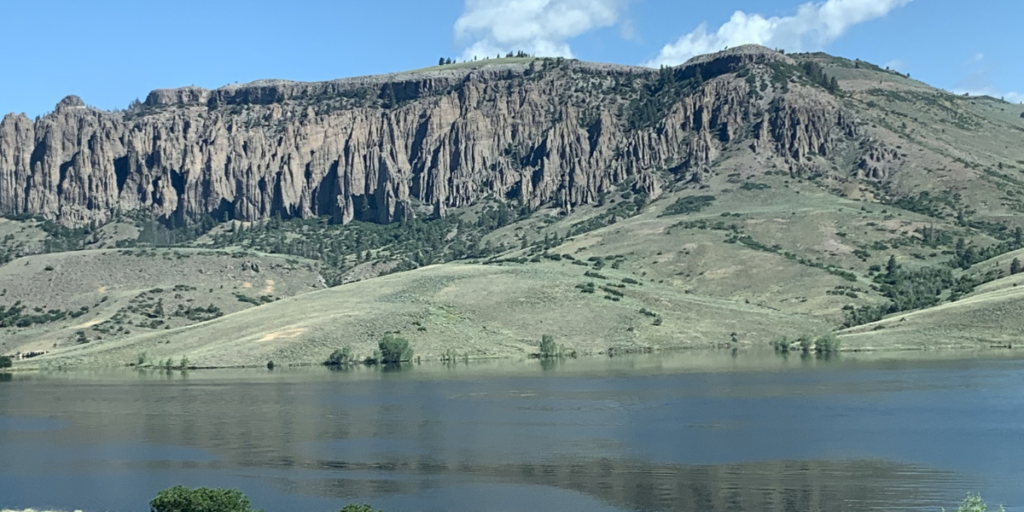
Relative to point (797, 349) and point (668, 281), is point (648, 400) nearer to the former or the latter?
point (797, 349)

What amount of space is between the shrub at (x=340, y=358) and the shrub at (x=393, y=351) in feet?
13.9

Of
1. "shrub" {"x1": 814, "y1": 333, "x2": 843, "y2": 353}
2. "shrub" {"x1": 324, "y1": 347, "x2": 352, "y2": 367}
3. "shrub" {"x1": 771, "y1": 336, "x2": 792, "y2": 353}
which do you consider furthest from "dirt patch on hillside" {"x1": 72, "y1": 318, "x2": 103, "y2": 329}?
"shrub" {"x1": 814, "y1": 333, "x2": 843, "y2": 353}

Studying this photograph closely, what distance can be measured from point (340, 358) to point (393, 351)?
6.74 metres

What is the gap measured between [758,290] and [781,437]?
366ft

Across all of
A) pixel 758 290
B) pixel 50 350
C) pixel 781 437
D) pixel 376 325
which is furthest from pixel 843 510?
pixel 50 350

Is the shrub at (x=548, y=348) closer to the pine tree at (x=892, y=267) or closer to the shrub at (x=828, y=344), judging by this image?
the shrub at (x=828, y=344)

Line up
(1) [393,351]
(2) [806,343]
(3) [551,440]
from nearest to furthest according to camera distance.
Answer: (3) [551,440] < (1) [393,351] < (2) [806,343]

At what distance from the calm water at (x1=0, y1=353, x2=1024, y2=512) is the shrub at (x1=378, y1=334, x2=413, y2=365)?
77.8ft

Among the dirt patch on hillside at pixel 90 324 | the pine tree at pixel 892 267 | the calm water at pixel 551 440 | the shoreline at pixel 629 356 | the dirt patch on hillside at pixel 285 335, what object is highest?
the pine tree at pixel 892 267

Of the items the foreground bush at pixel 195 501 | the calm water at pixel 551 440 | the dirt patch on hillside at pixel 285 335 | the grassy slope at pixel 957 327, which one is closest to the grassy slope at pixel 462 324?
the dirt patch on hillside at pixel 285 335

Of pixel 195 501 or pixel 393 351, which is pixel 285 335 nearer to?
pixel 393 351

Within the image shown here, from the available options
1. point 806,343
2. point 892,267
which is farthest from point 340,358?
point 892,267

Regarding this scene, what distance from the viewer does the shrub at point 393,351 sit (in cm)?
15212

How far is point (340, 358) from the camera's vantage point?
501ft
